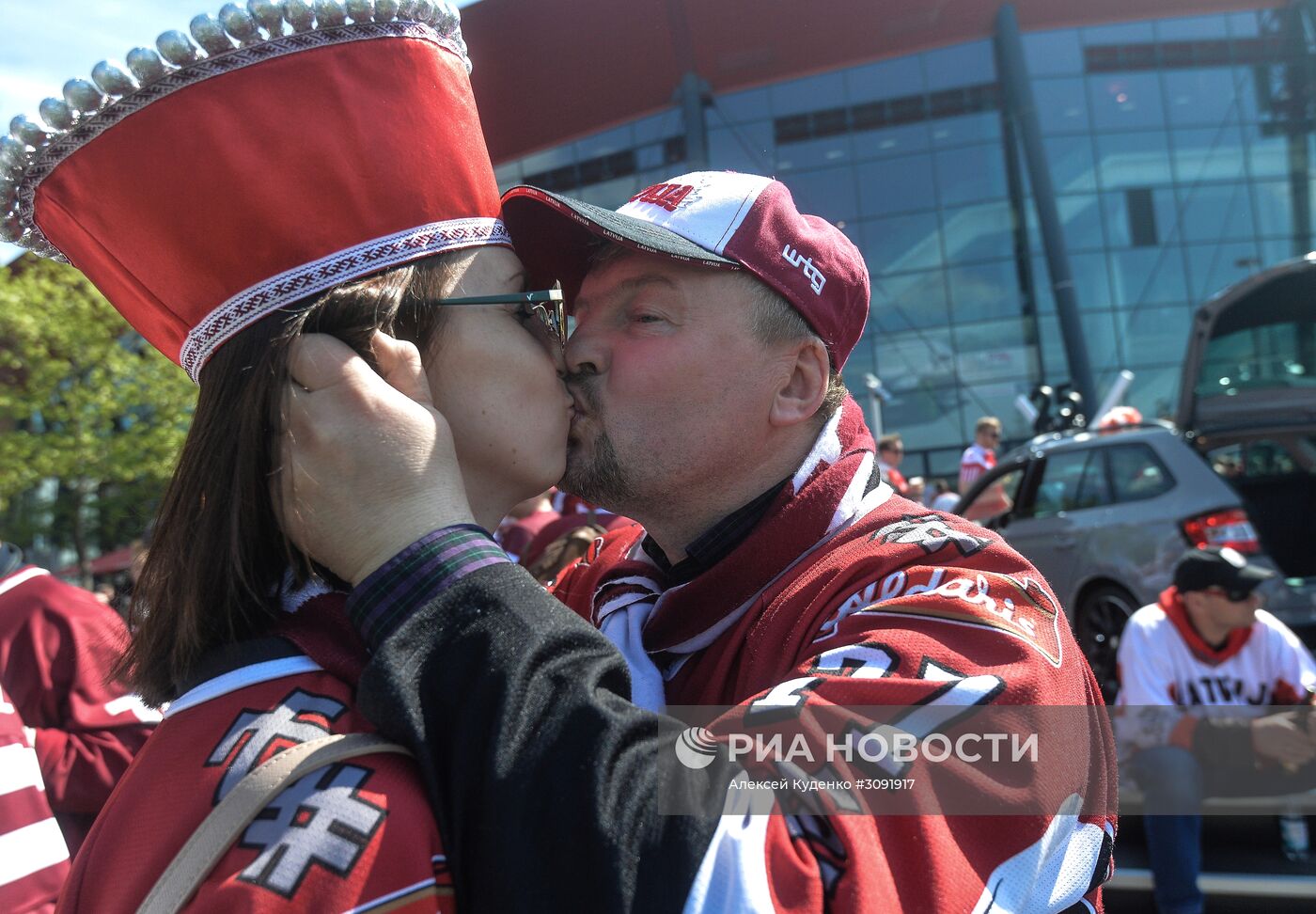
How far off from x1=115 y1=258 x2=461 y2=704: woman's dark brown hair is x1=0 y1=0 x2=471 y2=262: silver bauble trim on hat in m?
0.31

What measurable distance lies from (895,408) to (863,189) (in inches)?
178

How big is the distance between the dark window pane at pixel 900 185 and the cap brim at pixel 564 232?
21.4 metres

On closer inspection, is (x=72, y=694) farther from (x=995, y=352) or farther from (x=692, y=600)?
(x=995, y=352)

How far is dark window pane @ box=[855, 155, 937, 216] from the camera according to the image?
22250 millimetres

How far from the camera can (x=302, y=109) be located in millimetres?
1421

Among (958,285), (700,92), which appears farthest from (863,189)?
(700,92)

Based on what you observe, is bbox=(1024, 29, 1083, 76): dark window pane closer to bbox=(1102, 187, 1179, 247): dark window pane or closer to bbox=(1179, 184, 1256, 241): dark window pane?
bbox=(1102, 187, 1179, 247): dark window pane

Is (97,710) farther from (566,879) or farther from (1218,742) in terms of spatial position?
(1218,742)

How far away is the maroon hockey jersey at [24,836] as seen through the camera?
209cm

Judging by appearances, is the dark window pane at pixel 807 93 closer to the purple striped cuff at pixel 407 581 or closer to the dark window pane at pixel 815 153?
the dark window pane at pixel 815 153

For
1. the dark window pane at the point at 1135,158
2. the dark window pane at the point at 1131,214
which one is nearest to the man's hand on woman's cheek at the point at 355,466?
the dark window pane at the point at 1131,214

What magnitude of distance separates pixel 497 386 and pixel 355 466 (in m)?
0.35

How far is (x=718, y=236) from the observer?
1.87 m

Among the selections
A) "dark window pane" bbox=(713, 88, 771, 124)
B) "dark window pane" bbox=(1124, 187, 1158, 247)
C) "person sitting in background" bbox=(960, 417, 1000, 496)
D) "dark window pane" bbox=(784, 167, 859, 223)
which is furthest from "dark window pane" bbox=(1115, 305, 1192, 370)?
"person sitting in background" bbox=(960, 417, 1000, 496)
